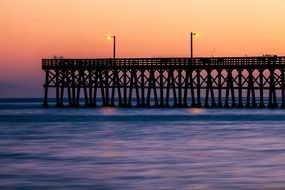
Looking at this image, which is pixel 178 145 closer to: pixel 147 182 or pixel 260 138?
pixel 260 138

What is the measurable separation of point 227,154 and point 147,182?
18.4 feet

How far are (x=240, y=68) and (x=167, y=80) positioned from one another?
17.9 feet

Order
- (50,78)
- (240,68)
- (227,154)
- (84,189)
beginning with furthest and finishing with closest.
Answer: (50,78) → (240,68) → (227,154) → (84,189)

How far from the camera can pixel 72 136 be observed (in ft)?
97.1

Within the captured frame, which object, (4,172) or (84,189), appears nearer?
(84,189)

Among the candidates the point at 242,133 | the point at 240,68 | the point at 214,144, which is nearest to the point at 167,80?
the point at 240,68

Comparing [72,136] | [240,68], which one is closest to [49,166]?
[72,136]

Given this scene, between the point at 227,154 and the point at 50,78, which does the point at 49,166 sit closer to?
the point at 227,154

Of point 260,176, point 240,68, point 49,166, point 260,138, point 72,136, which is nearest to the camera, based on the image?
point 260,176

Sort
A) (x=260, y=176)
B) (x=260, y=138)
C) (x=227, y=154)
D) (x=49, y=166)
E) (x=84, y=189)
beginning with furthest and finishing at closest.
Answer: (x=260, y=138) → (x=227, y=154) → (x=49, y=166) → (x=260, y=176) → (x=84, y=189)

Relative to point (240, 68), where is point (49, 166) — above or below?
below

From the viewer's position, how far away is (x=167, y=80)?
200ft

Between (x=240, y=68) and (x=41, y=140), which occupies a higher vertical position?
(x=240, y=68)

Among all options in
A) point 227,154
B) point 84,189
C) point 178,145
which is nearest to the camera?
point 84,189
